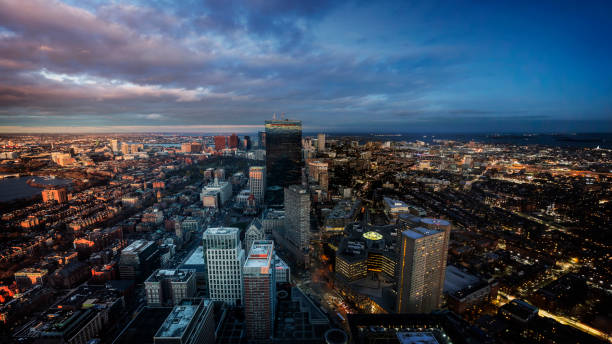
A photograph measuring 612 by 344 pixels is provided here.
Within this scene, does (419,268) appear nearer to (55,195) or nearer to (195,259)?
(195,259)

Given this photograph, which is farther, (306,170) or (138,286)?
(306,170)

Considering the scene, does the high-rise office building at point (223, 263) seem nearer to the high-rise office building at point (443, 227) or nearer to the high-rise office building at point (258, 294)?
the high-rise office building at point (258, 294)

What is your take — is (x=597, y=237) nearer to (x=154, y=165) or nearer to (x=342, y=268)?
(x=342, y=268)

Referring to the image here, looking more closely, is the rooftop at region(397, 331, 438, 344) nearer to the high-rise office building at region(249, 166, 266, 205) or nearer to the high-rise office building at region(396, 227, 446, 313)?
the high-rise office building at region(396, 227, 446, 313)

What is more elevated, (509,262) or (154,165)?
(154,165)

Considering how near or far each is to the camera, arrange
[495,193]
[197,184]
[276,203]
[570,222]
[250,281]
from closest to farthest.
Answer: [250,281]
[570,222]
[495,193]
[276,203]
[197,184]

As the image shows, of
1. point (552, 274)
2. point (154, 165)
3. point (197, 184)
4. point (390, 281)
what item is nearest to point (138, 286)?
point (390, 281)

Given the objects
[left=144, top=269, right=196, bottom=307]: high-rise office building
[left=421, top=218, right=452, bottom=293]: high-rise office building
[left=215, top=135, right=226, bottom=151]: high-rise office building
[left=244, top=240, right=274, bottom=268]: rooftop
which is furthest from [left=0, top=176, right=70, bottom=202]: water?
[left=215, top=135, right=226, bottom=151]: high-rise office building
